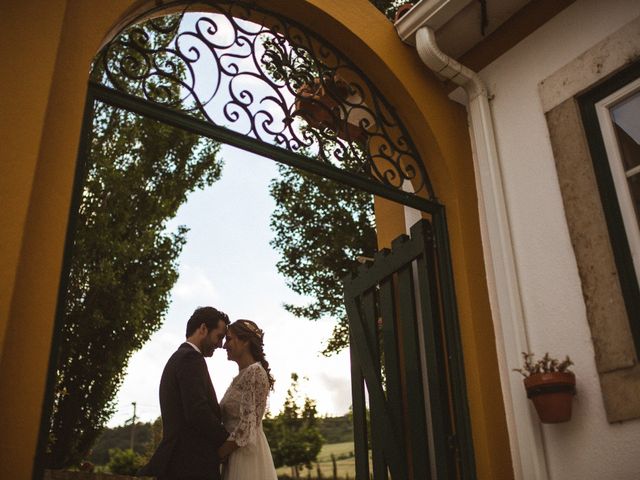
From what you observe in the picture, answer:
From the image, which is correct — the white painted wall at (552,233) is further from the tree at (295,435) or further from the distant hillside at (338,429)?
the distant hillside at (338,429)

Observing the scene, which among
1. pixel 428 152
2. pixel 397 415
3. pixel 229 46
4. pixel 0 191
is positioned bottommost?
pixel 397 415

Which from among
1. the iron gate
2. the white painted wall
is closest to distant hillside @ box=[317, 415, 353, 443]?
the iron gate

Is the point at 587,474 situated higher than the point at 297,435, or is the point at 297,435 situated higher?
the point at 297,435

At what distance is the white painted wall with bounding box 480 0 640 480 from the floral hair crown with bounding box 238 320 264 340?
1944 mm

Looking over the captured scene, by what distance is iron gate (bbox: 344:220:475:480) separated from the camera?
3.77 m

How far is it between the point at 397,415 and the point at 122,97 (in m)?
2.77

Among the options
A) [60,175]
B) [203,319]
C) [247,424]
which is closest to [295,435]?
[203,319]

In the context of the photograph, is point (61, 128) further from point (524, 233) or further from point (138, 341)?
point (138, 341)

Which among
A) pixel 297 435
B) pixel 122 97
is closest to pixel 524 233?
pixel 122 97

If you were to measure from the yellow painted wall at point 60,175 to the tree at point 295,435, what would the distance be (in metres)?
23.1

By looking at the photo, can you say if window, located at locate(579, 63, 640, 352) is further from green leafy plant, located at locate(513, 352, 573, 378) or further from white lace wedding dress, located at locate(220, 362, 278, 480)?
white lace wedding dress, located at locate(220, 362, 278, 480)

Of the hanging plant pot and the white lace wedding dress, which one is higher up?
the hanging plant pot

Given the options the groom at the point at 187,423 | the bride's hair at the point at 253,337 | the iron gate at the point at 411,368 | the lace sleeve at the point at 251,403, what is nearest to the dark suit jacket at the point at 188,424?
the groom at the point at 187,423

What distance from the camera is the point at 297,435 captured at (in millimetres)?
26969
